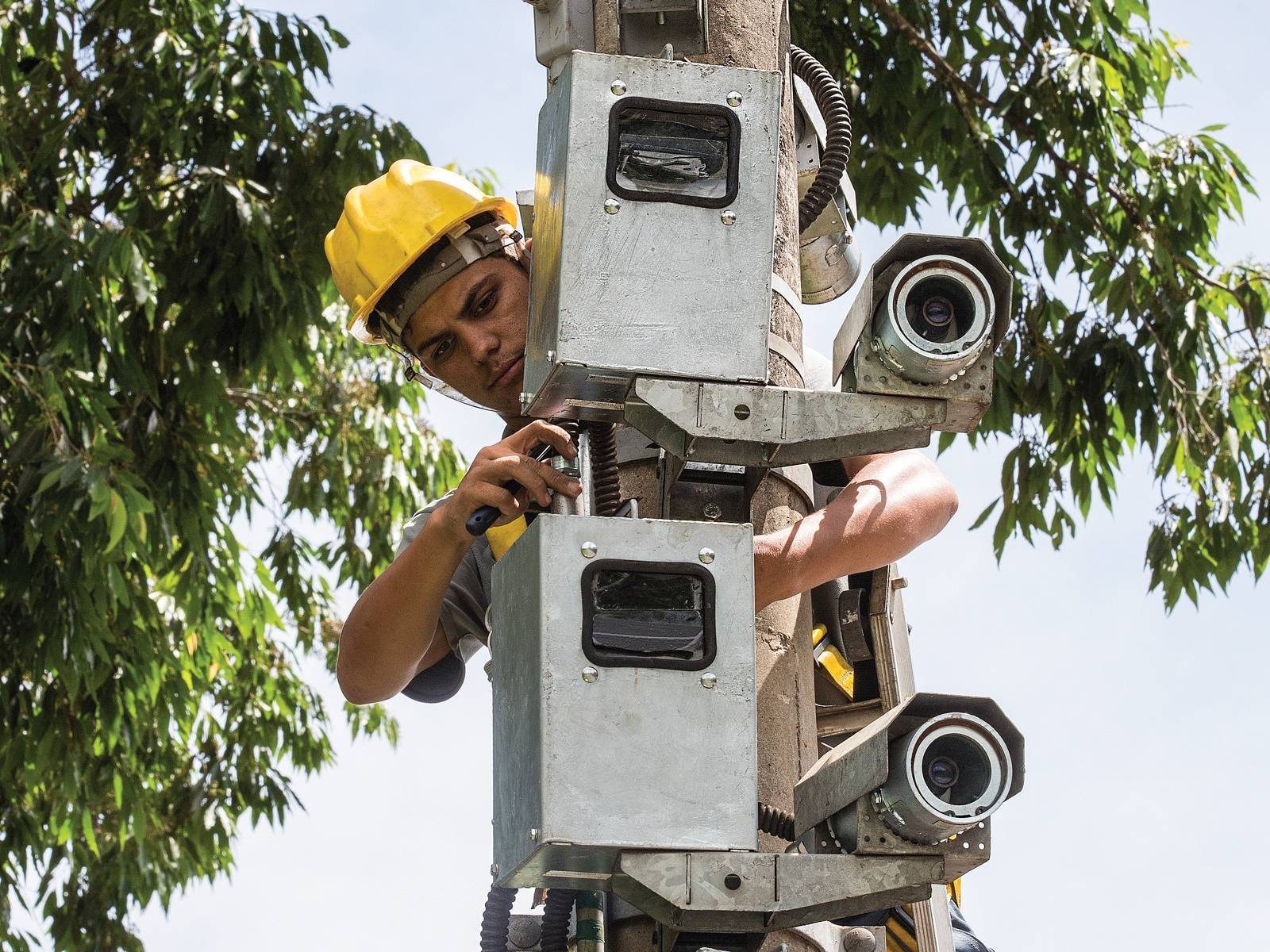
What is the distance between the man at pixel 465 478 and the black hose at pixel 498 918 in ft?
1.41

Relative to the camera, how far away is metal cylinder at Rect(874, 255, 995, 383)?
2045 millimetres

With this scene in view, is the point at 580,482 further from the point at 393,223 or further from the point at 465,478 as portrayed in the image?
the point at 393,223

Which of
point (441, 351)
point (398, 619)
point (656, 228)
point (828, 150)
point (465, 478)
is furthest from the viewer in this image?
point (441, 351)

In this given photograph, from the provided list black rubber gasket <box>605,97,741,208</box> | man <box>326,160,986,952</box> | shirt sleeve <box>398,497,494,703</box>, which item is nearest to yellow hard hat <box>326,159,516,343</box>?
man <box>326,160,986,952</box>

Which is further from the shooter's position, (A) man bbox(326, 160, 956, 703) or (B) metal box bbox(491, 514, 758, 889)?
(A) man bbox(326, 160, 956, 703)

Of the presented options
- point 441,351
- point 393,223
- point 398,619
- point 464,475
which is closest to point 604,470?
point 464,475

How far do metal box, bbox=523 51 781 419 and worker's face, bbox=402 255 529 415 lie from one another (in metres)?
0.86

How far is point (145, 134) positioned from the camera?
5.99 m

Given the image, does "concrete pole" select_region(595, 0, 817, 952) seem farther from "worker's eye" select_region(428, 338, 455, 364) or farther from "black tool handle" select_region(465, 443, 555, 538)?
"worker's eye" select_region(428, 338, 455, 364)

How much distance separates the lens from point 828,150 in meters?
2.83

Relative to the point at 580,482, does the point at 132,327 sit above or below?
above

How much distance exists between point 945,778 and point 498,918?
696 mm

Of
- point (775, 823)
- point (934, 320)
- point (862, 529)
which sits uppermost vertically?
point (934, 320)

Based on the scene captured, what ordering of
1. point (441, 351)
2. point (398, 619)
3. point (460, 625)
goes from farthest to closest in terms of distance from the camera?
1. point (441, 351)
2. point (460, 625)
3. point (398, 619)
